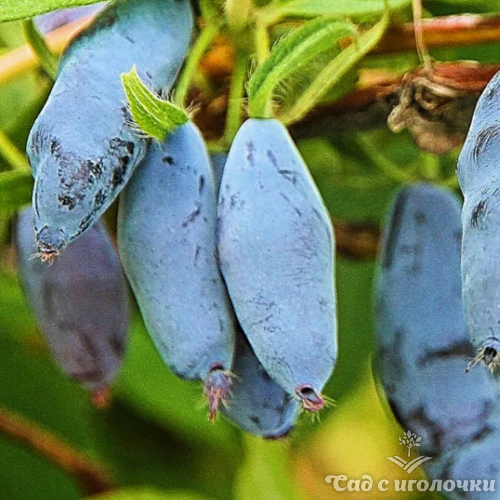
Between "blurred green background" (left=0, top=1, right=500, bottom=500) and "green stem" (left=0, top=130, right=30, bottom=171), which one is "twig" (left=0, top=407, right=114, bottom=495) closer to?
"blurred green background" (left=0, top=1, right=500, bottom=500)

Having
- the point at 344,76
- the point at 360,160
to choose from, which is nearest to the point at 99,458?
the point at 360,160

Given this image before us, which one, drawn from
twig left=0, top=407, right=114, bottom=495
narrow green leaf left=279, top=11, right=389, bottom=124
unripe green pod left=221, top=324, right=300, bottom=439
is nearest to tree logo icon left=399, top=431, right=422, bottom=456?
unripe green pod left=221, top=324, right=300, bottom=439

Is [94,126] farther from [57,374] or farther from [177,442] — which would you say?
[177,442]

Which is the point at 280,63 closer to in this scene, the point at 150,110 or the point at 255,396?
the point at 150,110

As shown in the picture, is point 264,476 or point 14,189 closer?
point 14,189

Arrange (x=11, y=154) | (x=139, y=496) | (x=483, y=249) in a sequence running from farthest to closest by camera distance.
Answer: (x=139, y=496), (x=11, y=154), (x=483, y=249)

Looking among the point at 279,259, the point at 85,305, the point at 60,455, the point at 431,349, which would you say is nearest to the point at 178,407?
the point at 60,455

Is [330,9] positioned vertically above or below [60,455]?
above

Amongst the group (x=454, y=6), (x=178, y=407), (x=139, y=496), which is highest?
(x=454, y=6)
